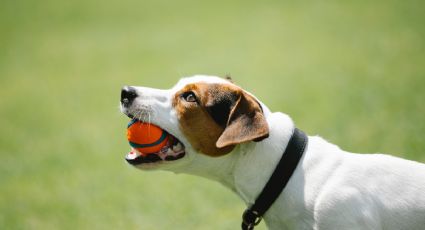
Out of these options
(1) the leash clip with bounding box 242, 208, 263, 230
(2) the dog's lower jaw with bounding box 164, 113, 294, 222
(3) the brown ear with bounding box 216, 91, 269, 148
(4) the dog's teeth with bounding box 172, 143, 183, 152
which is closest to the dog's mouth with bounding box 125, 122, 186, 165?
(4) the dog's teeth with bounding box 172, 143, 183, 152

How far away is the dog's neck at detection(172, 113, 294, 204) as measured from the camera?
13.7 feet

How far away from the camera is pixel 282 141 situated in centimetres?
422

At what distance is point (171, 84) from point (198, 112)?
10122 millimetres

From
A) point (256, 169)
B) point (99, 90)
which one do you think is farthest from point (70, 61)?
point (256, 169)

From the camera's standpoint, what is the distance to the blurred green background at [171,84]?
7461 millimetres

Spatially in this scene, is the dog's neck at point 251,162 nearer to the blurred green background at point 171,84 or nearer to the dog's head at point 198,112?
the dog's head at point 198,112

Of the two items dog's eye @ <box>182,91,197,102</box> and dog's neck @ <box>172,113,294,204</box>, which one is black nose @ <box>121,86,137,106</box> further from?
dog's neck @ <box>172,113,294,204</box>

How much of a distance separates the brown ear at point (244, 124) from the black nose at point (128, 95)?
3.02ft

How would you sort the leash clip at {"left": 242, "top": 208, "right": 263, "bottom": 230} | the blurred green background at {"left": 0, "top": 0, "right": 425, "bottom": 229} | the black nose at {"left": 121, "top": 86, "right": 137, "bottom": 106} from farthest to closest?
the blurred green background at {"left": 0, "top": 0, "right": 425, "bottom": 229}, the black nose at {"left": 121, "top": 86, "right": 137, "bottom": 106}, the leash clip at {"left": 242, "top": 208, "right": 263, "bottom": 230}

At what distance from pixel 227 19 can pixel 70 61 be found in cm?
708

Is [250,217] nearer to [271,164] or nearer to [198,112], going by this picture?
[271,164]

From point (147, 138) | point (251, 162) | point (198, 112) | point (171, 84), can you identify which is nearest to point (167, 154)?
point (147, 138)

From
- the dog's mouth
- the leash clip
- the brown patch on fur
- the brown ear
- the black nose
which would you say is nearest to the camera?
the brown ear

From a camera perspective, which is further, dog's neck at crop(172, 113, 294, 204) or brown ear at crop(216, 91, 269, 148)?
dog's neck at crop(172, 113, 294, 204)
